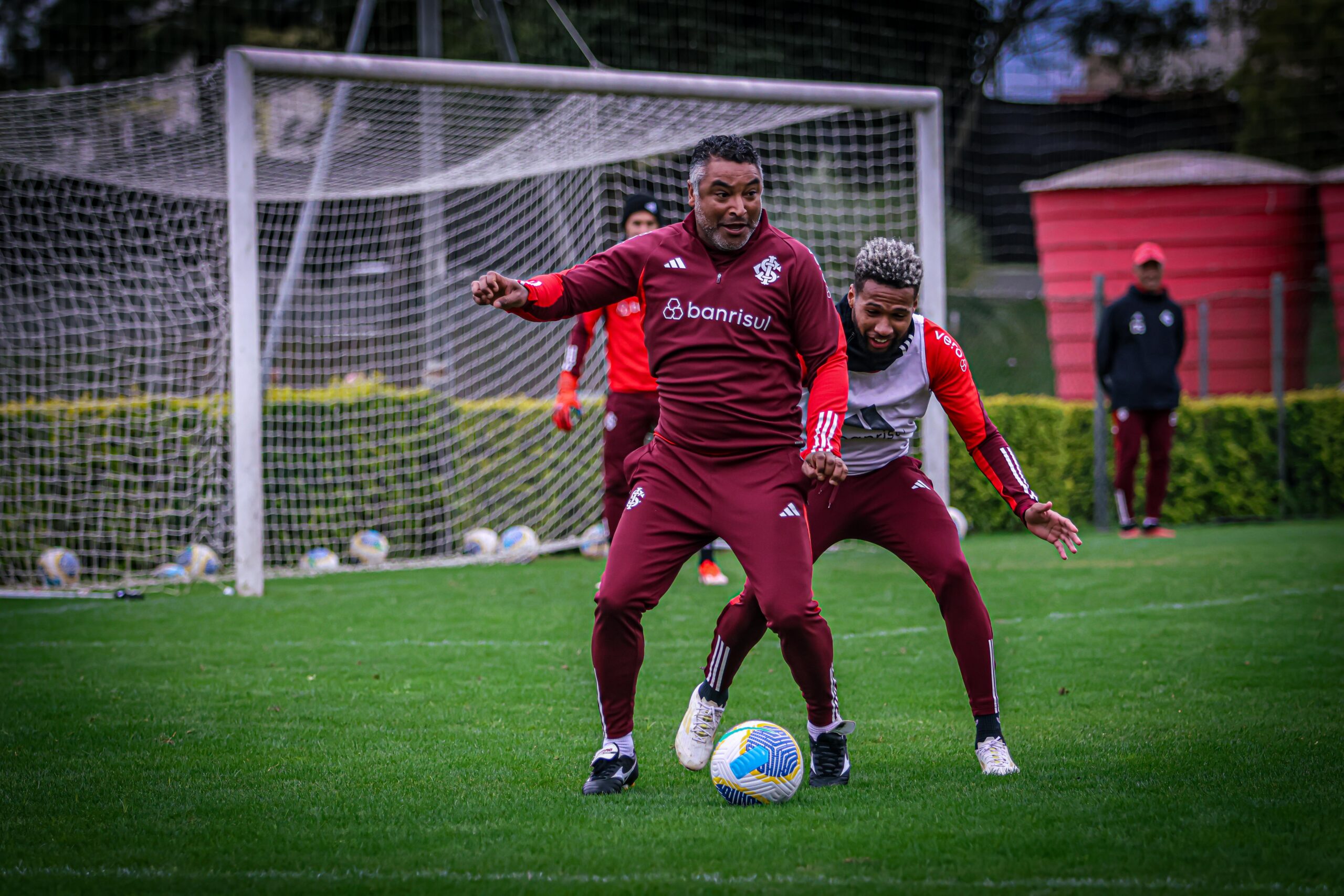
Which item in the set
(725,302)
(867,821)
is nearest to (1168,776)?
(867,821)

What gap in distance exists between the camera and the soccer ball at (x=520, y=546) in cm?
1116

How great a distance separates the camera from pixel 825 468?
13.5 ft

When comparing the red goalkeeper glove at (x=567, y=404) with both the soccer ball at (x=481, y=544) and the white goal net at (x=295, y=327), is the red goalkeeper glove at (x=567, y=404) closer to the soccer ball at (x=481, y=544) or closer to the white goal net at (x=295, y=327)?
the white goal net at (x=295, y=327)

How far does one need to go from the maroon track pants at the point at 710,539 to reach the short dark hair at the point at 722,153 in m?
0.95

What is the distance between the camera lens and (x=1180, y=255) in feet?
55.1

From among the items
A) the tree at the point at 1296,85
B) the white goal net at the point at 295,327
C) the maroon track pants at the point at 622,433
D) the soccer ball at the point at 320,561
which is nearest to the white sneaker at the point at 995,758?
the maroon track pants at the point at 622,433

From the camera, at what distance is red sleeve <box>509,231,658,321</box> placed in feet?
13.9

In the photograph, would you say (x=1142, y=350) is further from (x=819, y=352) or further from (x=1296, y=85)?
(x=1296, y=85)

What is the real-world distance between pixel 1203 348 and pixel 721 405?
40.6 feet

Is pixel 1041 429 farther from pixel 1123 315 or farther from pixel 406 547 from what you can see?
pixel 406 547

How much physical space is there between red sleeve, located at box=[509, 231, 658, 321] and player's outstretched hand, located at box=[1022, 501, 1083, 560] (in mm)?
1591

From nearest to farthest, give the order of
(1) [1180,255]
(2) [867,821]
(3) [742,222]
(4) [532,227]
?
(2) [867,821] < (3) [742,222] < (4) [532,227] < (1) [1180,255]

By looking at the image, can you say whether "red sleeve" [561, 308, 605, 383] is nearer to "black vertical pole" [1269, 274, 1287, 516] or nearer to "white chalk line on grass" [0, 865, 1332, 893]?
"white chalk line on grass" [0, 865, 1332, 893]

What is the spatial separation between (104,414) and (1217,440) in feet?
36.2
